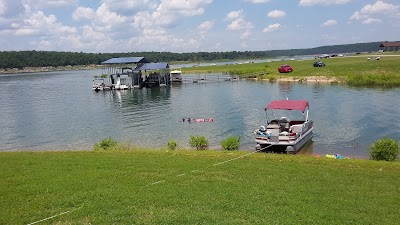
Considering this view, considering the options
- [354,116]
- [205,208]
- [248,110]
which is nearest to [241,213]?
[205,208]

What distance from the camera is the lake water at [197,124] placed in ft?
109

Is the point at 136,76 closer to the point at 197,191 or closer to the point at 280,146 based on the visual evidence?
the point at 280,146

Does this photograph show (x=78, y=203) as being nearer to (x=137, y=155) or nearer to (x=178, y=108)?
(x=137, y=155)

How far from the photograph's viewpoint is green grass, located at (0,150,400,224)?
38.8 feet

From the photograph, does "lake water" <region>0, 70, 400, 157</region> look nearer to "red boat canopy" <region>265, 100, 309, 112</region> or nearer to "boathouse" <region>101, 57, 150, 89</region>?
"red boat canopy" <region>265, 100, 309, 112</region>

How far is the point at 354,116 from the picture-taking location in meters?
42.3

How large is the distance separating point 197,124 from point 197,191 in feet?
88.9

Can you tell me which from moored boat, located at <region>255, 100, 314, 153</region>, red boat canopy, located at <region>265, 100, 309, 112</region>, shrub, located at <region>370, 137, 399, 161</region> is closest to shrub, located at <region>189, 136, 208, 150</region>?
moored boat, located at <region>255, 100, 314, 153</region>

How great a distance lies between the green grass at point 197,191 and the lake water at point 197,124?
11.2 meters

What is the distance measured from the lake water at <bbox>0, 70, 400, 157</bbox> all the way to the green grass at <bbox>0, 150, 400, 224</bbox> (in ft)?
36.7

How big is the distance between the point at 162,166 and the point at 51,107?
50948mm

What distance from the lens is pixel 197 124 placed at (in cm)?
4138

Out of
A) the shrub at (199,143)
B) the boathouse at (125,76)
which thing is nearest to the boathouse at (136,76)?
the boathouse at (125,76)

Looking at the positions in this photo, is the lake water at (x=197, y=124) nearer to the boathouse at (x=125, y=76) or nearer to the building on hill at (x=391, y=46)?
the boathouse at (x=125, y=76)
